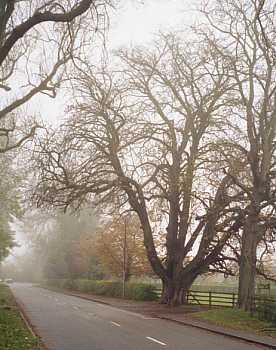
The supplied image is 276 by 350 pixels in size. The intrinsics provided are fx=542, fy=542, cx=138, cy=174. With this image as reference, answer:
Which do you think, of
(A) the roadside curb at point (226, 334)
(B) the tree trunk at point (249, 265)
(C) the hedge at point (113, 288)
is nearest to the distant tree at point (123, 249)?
(C) the hedge at point (113, 288)

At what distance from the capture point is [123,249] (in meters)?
50.1

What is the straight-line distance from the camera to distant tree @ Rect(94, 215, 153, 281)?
50438 mm

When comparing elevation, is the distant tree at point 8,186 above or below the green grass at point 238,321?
above

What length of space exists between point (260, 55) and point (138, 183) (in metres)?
11.5

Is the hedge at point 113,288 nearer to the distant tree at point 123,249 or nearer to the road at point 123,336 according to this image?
→ the distant tree at point 123,249

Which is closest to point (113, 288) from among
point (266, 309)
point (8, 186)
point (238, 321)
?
point (8, 186)

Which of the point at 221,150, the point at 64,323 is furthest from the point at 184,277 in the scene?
the point at 64,323

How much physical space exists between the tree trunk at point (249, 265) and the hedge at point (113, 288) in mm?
17926

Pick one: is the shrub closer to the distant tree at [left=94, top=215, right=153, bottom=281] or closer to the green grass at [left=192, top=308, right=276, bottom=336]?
the green grass at [left=192, top=308, right=276, bottom=336]

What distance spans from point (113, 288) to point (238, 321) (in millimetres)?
29285

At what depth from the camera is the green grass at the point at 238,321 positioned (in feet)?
66.9

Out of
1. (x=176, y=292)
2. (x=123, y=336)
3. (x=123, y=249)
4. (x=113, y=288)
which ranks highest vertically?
(x=123, y=249)

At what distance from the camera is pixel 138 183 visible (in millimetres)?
33219

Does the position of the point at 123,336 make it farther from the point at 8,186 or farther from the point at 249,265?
the point at 8,186
